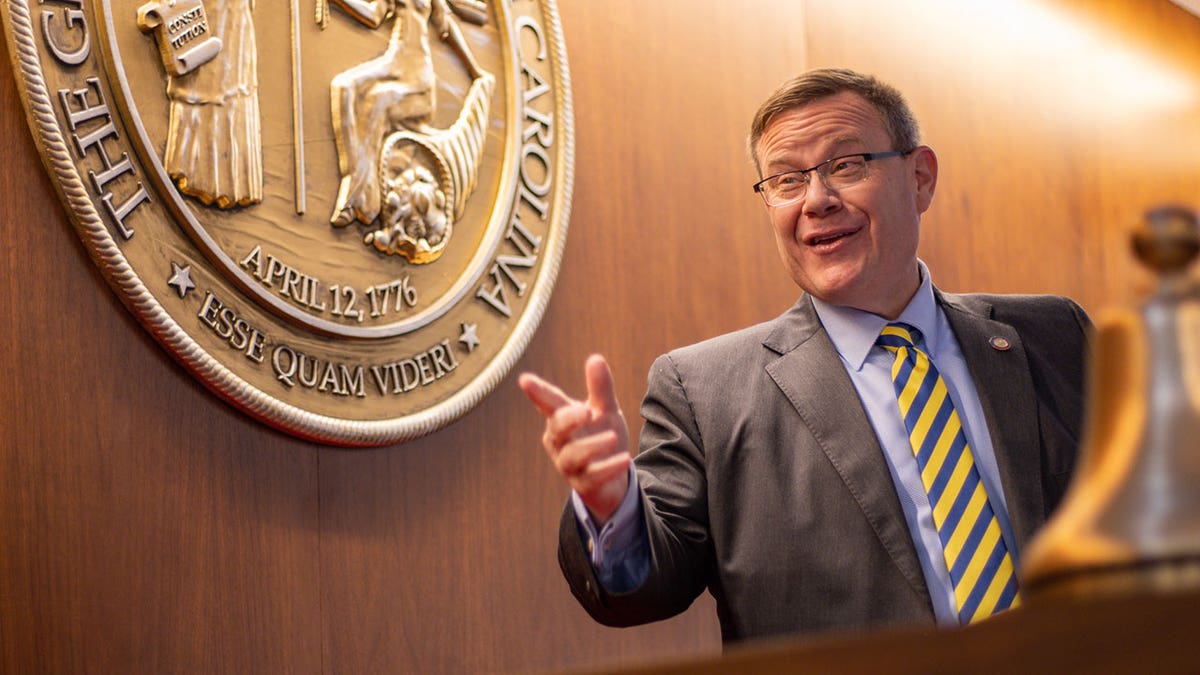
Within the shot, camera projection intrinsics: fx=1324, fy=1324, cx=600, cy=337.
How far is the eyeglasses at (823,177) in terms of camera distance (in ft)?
8.35

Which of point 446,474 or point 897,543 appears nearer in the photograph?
point 897,543

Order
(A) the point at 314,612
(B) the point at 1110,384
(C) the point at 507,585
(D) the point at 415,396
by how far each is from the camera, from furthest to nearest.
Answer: (C) the point at 507,585 → (D) the point at 415,396 → (A) the point at 314,612 → (B) the point at 1110,384

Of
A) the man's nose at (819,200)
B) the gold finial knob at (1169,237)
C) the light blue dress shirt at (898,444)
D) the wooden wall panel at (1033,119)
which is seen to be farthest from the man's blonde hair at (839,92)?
the gold finial knob at (1169,237)

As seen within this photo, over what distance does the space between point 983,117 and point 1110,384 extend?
4072mm

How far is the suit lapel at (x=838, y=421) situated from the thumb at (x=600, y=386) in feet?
2.80

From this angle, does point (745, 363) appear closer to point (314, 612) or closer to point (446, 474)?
point (446, 474)

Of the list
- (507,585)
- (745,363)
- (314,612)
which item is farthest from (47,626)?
(745,363)

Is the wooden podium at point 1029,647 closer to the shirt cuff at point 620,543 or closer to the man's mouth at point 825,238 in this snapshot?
the shirt cuff at point 620,543

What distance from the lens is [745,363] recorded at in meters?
2.41

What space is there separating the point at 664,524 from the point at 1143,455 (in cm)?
152

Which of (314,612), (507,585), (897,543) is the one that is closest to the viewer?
(897,543)

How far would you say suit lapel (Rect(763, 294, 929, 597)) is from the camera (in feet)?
7.00

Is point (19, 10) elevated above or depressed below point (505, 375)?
above

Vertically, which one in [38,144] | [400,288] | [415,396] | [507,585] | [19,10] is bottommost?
[507,585]
